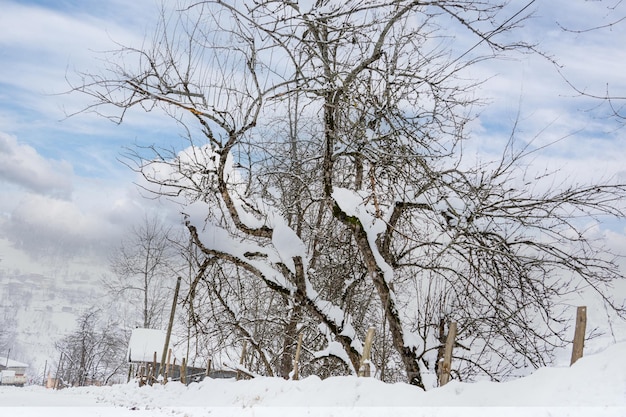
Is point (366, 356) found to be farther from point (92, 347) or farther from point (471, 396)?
point (92, 347)

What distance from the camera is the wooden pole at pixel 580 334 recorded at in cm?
528

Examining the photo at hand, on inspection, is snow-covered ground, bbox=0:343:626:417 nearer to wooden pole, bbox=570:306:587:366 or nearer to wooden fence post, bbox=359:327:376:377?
wooden fence post, bbox=359:327:376:377

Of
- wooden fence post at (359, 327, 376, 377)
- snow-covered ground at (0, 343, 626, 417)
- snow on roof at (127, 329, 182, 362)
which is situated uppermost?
snow on roof at (127, 329, 182, 362)

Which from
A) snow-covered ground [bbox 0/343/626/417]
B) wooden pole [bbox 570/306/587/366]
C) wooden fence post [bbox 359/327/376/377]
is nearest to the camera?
snow-covered ground [bbox 0/343/626/417]

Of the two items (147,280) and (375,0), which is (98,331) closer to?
(147,280)

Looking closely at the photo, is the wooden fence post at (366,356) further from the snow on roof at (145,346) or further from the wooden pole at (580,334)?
the snow on roof at (145,346)

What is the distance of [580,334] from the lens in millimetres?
5312

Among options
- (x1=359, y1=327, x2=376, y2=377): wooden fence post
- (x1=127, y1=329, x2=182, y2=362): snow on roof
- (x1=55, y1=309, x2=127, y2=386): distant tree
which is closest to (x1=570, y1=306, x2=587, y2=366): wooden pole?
(x1=359, y1=327, x2=376, y2=377): wooden fence post

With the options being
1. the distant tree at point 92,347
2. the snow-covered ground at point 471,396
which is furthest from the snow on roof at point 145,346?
the snow-covered ground at point 471,396

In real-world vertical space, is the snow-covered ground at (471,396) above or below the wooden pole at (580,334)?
below

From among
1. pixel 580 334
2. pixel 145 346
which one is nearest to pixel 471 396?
pixel 580 334

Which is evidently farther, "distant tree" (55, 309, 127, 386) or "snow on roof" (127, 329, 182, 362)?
"distant tree" (55, 309, 127, 386)

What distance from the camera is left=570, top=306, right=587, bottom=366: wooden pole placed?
5.28m

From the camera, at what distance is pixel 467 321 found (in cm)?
845
